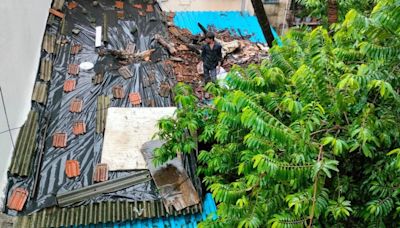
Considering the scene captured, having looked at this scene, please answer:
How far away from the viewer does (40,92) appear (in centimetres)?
901

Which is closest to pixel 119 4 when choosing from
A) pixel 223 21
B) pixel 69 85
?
pixel 223 21

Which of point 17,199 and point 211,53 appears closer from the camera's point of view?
point 17,199

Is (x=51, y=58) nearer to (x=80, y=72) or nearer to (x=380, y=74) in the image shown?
(x=80, y=72)

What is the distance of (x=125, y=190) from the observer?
7.27 m

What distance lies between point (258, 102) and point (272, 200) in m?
1.36

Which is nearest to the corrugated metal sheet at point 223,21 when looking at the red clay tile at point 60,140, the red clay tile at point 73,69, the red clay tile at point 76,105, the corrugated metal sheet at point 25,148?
the red clay tile at point 73,69

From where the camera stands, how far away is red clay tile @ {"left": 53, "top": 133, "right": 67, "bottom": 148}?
7.94 meters

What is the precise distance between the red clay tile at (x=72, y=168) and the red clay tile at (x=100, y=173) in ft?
1.11

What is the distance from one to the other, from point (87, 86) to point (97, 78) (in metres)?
0.34

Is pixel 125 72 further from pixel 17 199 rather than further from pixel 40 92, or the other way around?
pixel 17 199

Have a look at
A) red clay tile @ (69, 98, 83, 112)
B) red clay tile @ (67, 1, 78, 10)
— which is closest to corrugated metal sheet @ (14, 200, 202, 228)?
red clay tile @ (69, 98, 83, 112)

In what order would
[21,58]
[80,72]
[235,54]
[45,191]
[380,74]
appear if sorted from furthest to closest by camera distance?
[235,54]
[80,72]
[21,58]
[45,191]
[380,74]

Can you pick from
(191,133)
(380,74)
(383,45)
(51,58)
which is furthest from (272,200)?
(51,58)

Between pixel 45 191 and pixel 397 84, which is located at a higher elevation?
pixel 397 84
